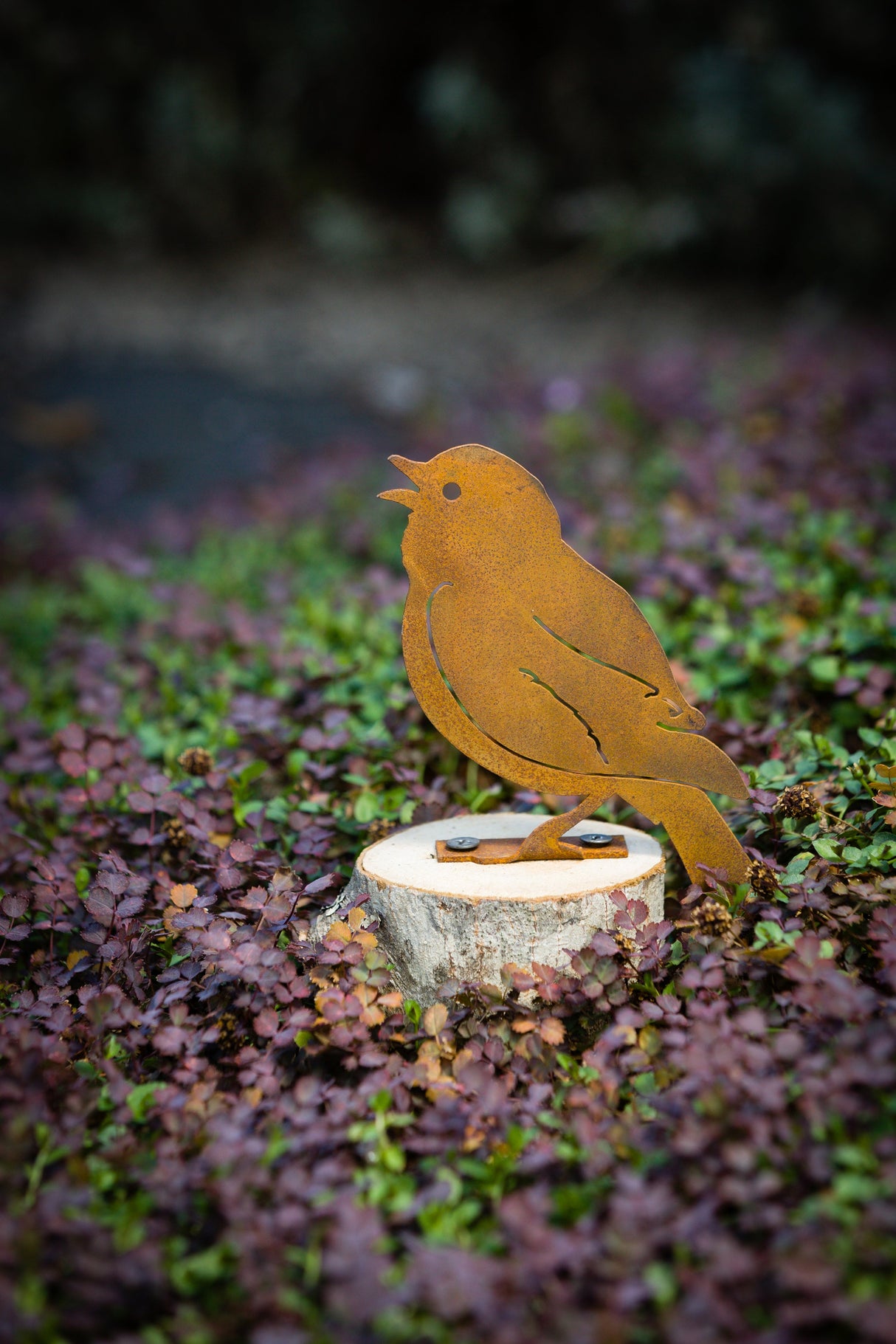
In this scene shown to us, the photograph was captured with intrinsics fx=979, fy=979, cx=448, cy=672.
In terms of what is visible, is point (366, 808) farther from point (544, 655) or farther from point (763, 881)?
point (763, 881)

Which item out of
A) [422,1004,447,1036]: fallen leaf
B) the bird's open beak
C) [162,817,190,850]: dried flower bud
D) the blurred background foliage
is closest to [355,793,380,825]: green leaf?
[162,817,190,850]: dried flower bud

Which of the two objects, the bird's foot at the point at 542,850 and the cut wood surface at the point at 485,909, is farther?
the bird's foot at the point at 542,850

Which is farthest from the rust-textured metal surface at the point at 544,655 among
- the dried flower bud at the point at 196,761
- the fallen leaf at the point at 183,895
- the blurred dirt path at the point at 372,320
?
the blurred dirt path at the point at 372,320

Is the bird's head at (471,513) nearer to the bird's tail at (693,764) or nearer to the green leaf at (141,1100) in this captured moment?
the bird's tail at (693,764)

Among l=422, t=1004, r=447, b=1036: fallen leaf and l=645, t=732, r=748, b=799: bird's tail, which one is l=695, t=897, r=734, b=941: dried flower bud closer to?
l=645, t=732, r=748, b=799: bird's tail

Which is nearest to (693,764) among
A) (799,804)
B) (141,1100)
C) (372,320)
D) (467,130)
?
(799,804)

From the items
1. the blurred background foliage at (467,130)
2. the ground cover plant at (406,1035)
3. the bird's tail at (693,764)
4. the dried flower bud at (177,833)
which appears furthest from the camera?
the blurred background foliage at (467,130)

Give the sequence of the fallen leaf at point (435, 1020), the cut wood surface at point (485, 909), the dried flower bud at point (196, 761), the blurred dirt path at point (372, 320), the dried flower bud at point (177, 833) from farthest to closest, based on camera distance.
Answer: the blurred dirt path at point (372, 320) < the dried flower bud at point (196, 761) < the dried flower bud at point (177, 833) < the cut wood surface at point (485, 909) < the fallen leaf at point (435, 1020)
